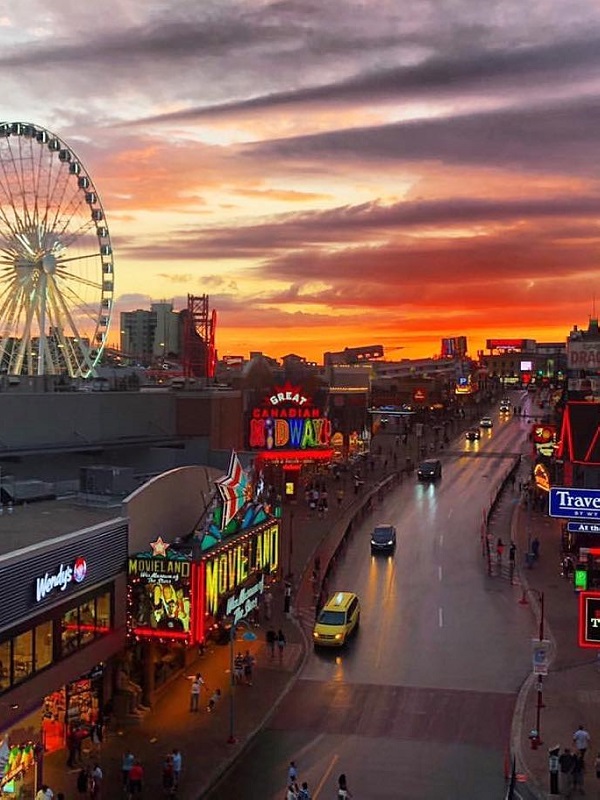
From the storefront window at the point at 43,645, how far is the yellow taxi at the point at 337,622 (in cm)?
1305

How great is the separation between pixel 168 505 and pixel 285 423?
4077 centimetres

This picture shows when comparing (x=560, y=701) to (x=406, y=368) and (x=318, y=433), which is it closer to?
(x=318, y=433)

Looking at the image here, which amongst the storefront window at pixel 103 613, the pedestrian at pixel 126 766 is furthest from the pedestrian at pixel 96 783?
the storefront window at pixel 103 613

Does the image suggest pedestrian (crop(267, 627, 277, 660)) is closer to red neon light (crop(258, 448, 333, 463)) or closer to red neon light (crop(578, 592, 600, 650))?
red neon light (crop(578, 592, 600, 650))

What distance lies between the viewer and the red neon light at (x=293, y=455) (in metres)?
67.6

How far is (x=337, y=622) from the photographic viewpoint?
110 ft

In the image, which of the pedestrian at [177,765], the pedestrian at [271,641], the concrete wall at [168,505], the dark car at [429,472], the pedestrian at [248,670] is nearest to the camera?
the pedestrian at [177,765]

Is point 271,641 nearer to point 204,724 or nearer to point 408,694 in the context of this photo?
point 408,694

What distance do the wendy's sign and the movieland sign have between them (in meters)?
47.8

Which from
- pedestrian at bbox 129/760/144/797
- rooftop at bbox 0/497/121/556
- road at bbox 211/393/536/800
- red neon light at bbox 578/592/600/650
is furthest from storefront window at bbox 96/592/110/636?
red neon light at bbox 578/592/600/650

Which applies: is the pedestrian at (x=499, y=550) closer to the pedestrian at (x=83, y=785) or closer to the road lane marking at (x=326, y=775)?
the road lane marking at (x=326, y=775)

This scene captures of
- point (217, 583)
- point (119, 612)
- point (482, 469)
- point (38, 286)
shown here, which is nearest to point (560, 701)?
point (217, 583)

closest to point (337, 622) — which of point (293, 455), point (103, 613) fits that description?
point (103, 613)

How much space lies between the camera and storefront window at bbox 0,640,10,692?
19656 millimetres
